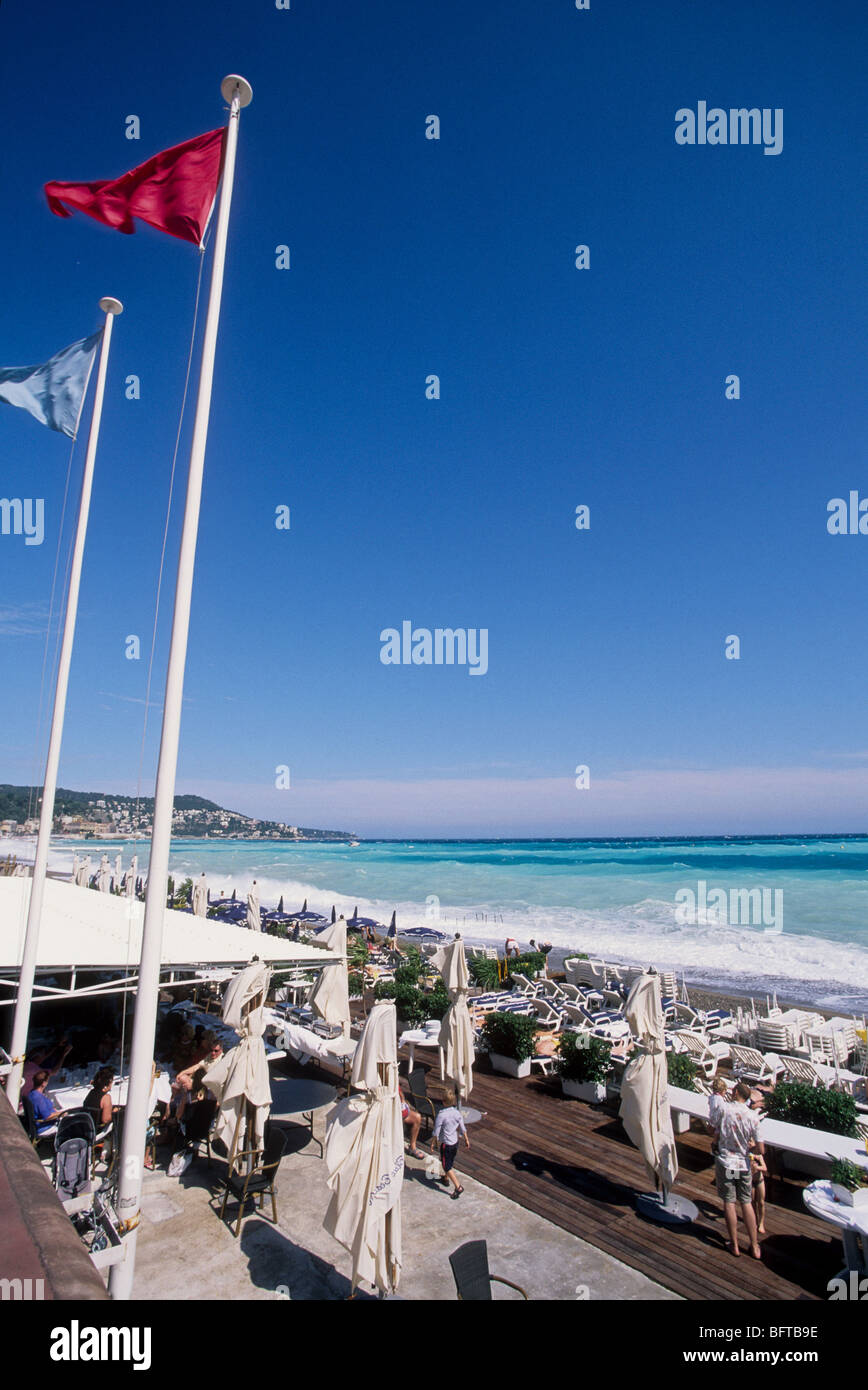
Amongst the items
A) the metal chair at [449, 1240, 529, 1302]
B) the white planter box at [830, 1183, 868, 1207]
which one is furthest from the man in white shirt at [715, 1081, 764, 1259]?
the metal chair at [449, 1240, 529, 1302]

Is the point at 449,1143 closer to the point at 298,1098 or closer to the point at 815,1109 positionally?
the point at 298,1098

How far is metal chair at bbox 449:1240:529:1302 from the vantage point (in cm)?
527

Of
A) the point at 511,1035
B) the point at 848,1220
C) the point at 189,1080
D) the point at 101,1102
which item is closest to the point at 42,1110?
the point at 101,1102

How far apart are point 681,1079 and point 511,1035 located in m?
3.13

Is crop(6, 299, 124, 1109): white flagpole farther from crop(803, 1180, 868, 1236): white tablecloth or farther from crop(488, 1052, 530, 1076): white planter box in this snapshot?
crop(803, 1180, 868, 1236): white tablecloth

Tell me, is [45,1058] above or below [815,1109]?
below

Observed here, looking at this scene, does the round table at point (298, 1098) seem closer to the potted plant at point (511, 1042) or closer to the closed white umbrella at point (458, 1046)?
the closed white umbrella at point (458, 1046)

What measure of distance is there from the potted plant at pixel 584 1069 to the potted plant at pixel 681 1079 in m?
1.12

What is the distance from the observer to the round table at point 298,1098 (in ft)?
30.2

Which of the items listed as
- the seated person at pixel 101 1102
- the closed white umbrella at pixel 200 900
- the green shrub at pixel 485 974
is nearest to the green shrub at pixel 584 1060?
the seated person at pixel 101 1102

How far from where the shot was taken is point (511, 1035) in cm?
1263
